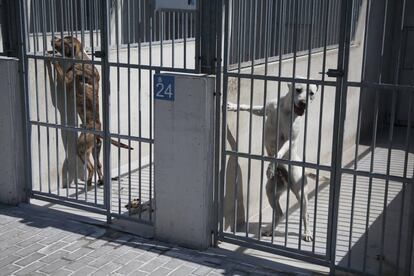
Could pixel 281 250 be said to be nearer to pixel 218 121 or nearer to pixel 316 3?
pixel 218 121

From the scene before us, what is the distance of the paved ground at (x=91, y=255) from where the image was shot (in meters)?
4.71

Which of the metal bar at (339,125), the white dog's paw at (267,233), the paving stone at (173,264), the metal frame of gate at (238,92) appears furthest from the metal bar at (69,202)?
the metal bar at (339,125)

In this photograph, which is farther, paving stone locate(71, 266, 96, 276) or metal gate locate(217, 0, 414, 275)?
paving stone locate(71, 266, 96, 276)

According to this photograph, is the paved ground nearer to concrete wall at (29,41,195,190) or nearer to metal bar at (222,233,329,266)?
metal bar at (222,233,329,266)

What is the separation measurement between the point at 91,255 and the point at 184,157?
1260 mm

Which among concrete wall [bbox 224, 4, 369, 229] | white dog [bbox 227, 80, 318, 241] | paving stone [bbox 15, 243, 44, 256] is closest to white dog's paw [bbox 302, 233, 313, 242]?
white dog [bbox 227, 80, 318, 241]

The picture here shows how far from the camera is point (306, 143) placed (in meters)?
6.27

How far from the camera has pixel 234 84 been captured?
5.93 metres

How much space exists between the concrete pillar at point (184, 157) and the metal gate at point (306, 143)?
18 cm

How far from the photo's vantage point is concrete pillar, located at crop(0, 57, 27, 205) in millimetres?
5906

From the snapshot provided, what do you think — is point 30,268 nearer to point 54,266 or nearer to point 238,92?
point 54,266

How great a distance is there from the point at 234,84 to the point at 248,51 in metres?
0.59

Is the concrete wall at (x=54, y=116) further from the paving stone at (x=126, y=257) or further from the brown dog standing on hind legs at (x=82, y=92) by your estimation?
the paving stone at (x=126, y=257)

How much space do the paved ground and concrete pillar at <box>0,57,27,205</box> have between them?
1.68 feet
